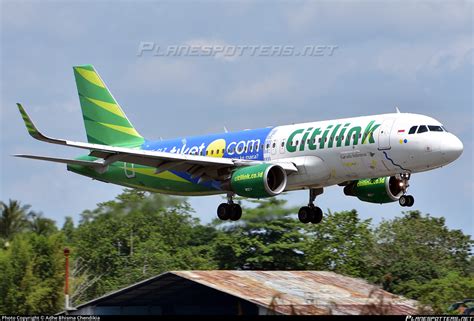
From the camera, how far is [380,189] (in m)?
62.6

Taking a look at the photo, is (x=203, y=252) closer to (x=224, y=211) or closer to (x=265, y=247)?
(x=265, y=247)

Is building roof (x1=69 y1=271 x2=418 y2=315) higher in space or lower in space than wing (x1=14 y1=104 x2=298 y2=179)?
lower

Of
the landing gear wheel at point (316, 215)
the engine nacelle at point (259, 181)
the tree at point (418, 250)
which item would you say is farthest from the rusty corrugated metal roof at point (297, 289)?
the tree at point (418, 250)

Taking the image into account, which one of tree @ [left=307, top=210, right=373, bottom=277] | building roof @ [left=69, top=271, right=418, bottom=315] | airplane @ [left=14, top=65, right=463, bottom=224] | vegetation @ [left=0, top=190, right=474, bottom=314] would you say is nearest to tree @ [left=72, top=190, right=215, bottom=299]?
vegetation @ [left=0, top=190, right=474, bottom=314]

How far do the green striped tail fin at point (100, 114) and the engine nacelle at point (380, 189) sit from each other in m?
13.4

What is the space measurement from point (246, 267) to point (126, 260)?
1278 cm

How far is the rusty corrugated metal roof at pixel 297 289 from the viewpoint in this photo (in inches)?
2719

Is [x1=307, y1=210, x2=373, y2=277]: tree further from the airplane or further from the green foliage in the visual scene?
the airplane

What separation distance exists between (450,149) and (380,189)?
258 inches

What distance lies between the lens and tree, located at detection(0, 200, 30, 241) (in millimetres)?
110938

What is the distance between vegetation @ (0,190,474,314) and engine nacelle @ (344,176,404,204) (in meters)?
25.8

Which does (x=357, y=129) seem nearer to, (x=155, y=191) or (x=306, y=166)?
(x=306, y=166)

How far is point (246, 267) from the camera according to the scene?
104m

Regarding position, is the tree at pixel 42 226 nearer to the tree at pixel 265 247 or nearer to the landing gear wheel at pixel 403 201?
the tree at pixel 265 247
